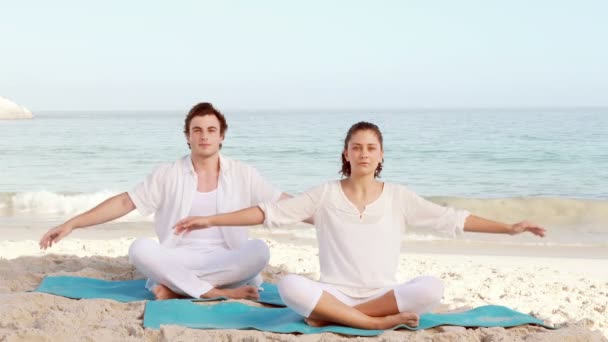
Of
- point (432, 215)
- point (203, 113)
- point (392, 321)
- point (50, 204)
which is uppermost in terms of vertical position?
point (203, 113)

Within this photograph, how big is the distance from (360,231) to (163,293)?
4.31 ft

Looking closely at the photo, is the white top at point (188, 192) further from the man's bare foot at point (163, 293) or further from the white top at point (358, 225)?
the white top at point (358, 225)

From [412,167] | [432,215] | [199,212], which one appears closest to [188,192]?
[199,212]

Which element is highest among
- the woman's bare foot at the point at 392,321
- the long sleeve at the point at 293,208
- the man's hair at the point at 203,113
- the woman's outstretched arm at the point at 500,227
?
the man's hair at the point at 203,113

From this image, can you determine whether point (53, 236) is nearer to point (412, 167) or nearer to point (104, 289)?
point (104, 289)

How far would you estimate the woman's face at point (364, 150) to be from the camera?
398 centimetres

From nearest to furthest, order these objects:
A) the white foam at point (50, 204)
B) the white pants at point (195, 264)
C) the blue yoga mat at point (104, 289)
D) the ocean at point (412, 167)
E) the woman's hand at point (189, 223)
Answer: the woman's hand at point (189, 223) → the white pants at point (195, 264) → the blue yoga mat at point (104, 289) → the ocean at point (412, 167) → the white foam at point (50, 204)

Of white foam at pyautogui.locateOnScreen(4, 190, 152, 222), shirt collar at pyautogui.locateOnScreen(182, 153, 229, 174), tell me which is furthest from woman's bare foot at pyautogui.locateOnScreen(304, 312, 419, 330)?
white foam at pyautogui.locateOnScreen(4, 190, 152, 222)

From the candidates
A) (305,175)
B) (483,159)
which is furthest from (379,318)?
(483,159)

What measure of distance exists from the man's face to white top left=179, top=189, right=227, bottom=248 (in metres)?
0.25

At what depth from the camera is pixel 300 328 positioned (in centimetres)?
400

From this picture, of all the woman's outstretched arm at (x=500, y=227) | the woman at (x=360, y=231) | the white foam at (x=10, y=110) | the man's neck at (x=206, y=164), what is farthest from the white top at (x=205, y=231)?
the white foam at (x=10, y=110)

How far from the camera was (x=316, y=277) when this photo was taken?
19.7 feet

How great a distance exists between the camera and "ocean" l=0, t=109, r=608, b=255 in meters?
11.9
